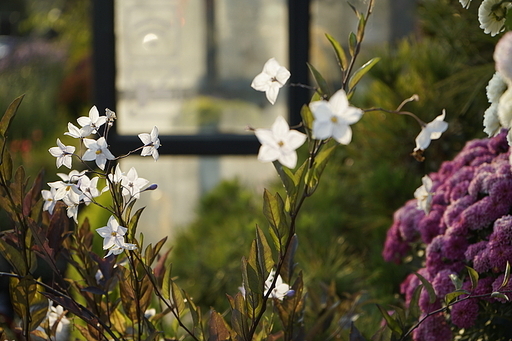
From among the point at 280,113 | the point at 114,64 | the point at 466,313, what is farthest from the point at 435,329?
the point at 114,64

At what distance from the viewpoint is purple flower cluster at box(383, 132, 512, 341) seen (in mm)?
1015

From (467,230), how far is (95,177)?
62 centimetres

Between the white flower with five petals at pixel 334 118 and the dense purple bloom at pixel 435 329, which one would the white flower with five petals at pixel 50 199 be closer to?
the white flower with five petals at pixel 334 118

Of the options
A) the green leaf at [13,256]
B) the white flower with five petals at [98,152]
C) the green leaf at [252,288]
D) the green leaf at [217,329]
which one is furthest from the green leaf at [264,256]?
the green leaf at [13,256]

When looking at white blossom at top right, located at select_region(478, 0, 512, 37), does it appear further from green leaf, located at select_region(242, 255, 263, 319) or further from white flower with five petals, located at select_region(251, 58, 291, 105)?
green leaf, located at select_region(242, 255, 263, 319)

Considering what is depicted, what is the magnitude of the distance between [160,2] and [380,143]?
1039 millimetres

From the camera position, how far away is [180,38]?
98.3 inches

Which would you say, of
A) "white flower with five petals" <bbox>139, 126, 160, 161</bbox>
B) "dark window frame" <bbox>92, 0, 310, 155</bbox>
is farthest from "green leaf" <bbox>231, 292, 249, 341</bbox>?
"dark window frame" <bbox>92, 0, 310, 155</bbox>

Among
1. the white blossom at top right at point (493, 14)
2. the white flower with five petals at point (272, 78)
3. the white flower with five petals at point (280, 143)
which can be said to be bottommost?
the white flower with five petals at point (280, 143)

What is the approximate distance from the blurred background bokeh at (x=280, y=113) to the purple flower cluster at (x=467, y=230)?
23 centimetres

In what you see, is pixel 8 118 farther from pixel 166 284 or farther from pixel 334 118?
pixel 334 118

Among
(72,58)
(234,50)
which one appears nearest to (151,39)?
(234,50)

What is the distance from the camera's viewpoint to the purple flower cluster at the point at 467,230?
1015 mm

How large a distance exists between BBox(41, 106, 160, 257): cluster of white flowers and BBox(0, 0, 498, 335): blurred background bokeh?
485 millimetres
